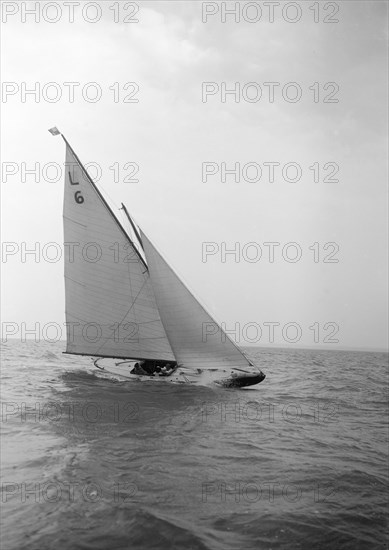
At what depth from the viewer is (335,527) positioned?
275 inches

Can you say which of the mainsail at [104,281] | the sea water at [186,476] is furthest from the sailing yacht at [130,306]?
the sea water at [186,476]

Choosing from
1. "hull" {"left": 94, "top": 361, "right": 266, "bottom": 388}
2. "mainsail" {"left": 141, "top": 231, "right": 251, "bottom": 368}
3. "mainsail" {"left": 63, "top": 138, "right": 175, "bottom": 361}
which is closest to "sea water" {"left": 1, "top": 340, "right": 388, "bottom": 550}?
"hull" {"left": 94, "top": 361, "right": 266, "bottom": 388}

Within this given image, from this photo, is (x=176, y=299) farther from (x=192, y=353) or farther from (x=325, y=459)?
(x=325, y=459)

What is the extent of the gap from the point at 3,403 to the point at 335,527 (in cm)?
1368

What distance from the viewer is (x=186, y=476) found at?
896 cm

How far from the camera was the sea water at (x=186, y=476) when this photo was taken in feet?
21.1

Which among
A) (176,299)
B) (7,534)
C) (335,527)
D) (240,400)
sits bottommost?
(240,400)

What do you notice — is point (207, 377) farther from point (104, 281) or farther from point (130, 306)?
point (104, 281)

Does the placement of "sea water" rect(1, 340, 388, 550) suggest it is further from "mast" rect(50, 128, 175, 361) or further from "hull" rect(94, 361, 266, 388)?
"mast" rect(50, 128, 175, 361)

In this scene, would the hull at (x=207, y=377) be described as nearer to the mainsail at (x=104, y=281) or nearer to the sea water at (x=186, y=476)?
the mainsail at (x=104, y=281)

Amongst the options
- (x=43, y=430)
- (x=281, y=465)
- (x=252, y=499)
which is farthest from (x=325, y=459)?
(x=43, y=430)

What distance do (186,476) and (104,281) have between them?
48.5ft

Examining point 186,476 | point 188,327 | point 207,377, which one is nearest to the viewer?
point 186,476

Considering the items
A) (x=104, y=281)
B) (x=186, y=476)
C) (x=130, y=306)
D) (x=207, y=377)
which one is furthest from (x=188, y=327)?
(x=186, y=476)
